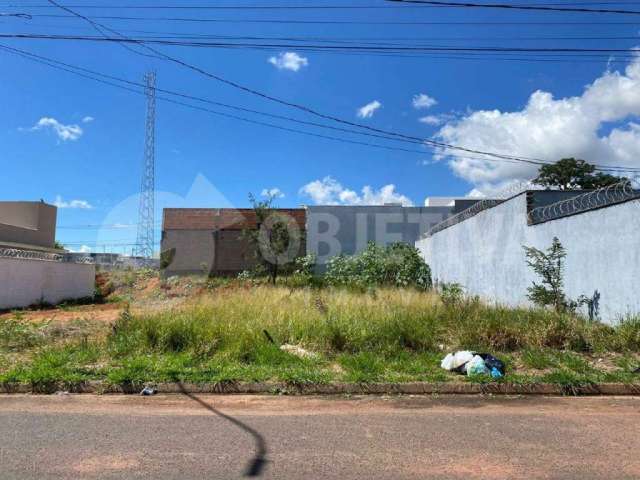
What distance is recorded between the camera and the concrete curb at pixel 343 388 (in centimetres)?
602

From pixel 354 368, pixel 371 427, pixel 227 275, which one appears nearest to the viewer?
pixel 371 427

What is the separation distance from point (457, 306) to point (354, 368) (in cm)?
369

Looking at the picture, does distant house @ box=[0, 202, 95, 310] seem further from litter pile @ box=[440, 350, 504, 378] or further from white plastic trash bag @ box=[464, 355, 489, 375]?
white plastic trash bag @ box=[464, 355, 489, 375]

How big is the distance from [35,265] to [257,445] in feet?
68.1

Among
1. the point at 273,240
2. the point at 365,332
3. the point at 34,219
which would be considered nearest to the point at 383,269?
the point at 273,240

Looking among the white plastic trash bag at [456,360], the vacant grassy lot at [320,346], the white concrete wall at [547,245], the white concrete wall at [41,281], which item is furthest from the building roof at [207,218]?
the white plastic trash bag at [456,360]

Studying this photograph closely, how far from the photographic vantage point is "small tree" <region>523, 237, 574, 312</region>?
34.1 ft

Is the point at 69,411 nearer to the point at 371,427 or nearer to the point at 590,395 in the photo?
the point at 371,427

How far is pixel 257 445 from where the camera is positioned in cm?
434

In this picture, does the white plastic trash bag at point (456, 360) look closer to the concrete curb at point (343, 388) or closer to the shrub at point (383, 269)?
the concrete curb at point (343, 388)

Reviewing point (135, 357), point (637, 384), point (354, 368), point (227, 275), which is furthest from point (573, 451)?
point (227, 275)

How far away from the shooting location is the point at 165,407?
557 centimetres

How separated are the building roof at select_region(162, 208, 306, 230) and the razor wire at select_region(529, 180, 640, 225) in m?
24.5

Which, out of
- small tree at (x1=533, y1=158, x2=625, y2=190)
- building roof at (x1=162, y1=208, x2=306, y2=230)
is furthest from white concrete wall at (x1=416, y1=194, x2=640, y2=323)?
small tree at (x1=533, y1=158, x2=625, y2=190)
